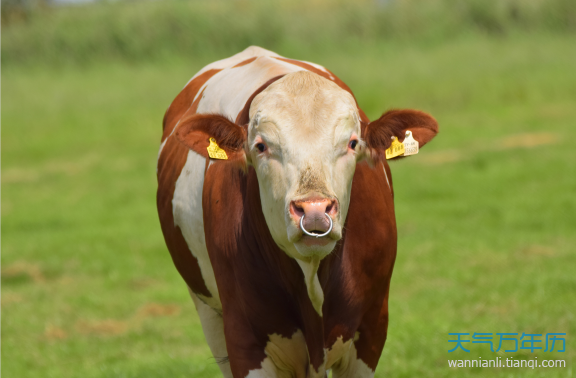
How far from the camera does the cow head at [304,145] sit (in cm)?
261

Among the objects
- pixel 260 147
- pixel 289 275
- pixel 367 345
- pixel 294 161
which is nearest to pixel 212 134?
pixel 260 147

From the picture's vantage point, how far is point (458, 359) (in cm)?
488

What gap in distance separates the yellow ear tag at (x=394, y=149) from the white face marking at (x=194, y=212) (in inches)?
40.6

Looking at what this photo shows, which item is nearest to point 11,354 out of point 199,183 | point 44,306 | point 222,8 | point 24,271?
point 44,306

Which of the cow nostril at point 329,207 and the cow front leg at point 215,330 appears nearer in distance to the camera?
the cow nostril at point 329,207

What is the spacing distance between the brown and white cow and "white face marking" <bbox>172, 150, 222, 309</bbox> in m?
0.15

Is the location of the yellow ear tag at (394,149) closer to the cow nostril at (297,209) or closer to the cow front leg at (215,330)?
the cow nostril at (297,209)

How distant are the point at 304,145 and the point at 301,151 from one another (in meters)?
0.03

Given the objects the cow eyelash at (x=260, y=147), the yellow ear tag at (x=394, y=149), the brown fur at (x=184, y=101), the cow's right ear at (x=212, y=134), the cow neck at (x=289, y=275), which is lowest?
the cow neck at (x=289, y=275)

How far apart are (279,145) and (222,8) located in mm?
18425

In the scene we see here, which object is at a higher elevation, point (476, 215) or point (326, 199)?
point (326, 199)

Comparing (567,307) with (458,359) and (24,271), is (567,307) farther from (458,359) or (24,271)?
(24,271)

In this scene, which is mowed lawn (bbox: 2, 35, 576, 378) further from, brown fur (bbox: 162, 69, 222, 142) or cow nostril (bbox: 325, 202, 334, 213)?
cow nostril (bbox: 325, 202, 334, 213)

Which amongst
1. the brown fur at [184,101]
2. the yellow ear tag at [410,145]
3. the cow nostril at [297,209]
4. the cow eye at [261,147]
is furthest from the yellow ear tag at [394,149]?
the brown fur at [184,101]
